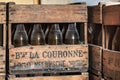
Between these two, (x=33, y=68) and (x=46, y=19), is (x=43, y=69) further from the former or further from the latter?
(x=46, y=19)

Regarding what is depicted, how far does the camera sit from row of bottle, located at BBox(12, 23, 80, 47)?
6.15 feet

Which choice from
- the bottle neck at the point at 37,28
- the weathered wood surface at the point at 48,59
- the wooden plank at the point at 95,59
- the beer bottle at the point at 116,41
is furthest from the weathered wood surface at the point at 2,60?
the beer bottle at the point at 116,41

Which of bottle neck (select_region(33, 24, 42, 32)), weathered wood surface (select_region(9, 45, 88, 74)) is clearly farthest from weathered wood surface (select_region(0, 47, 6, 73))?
bottle neck (select_region(33, 24, 42, 32))

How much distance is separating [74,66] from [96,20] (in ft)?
1.09

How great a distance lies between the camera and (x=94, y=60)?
1817mm

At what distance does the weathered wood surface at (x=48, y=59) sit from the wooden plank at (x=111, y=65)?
0.21 metres

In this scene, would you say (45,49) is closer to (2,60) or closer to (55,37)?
(55,37)

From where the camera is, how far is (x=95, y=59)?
1799 millimetres

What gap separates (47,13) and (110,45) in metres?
0.45

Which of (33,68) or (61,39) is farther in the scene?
(61,39)

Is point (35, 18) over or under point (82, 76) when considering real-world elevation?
over

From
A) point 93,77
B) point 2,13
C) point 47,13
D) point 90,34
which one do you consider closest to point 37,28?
point 47,13

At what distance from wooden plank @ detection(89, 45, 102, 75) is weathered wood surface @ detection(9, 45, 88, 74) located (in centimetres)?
5

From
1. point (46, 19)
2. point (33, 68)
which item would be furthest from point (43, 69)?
point (46, 19)
